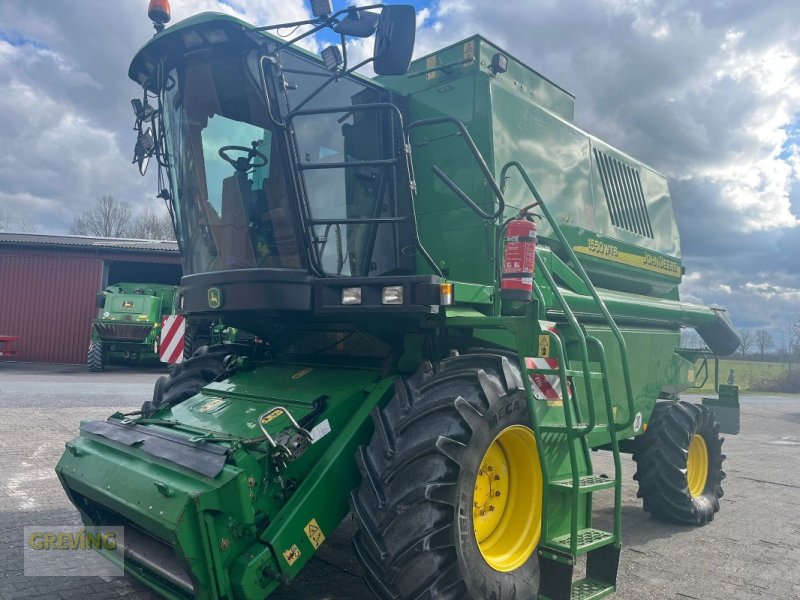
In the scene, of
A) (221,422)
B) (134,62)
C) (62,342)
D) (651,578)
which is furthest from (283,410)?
(62,342)

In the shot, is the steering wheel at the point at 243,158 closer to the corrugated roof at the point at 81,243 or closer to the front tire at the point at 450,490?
the front tire at the point at 450,490

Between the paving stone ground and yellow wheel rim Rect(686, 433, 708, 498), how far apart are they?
1.07ft

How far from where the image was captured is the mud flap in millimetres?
6809

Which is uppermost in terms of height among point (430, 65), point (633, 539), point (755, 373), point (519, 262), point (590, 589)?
point (430, 65)

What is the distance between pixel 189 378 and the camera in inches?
199

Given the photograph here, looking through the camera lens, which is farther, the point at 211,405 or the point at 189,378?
the point at 189,378

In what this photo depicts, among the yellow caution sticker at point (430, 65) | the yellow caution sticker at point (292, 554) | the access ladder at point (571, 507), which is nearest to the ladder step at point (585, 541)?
the access ladder at point (571, 507)

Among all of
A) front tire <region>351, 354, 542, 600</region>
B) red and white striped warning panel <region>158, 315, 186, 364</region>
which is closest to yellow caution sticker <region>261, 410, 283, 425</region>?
front tire <region>351, 354, 542, 600</region>

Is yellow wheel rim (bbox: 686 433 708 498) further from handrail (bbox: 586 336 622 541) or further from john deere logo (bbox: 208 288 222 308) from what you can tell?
john deere logo (bbox: 208 288 222 308)

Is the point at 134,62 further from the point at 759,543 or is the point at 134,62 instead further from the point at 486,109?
the point at 759,543

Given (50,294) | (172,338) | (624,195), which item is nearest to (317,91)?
(624,195)

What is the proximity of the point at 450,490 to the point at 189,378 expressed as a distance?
2771 millimetres

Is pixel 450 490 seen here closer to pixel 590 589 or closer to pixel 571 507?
pixel 571 507

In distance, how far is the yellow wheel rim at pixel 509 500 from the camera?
354cm
